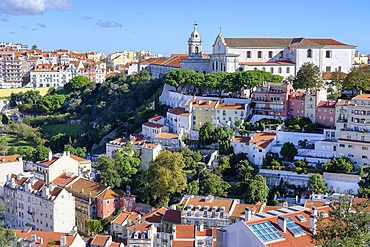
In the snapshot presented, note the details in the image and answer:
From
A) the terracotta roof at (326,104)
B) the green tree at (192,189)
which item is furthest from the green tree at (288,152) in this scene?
the green tree at (192,189)

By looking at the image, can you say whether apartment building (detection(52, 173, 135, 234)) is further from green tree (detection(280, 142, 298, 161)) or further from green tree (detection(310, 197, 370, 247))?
green tree (detection(310, 197, 370, 247))

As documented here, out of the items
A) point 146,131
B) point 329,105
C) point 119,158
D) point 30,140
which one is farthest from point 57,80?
point 329,105

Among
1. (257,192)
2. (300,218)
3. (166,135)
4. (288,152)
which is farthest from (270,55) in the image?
(300,218)

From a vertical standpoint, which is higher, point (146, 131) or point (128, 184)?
point (146, 131)

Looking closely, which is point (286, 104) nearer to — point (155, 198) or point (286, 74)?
point (286, 74)

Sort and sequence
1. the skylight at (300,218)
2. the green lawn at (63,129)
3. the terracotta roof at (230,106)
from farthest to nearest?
the green lawn at (63,129) < the terracotta roof at (230,106) < the skylight at (300,218)

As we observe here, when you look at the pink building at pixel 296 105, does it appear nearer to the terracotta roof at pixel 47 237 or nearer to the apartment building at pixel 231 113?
the apartment building at pixel 231 113

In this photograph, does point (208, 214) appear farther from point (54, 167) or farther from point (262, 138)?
point (54, 167)
